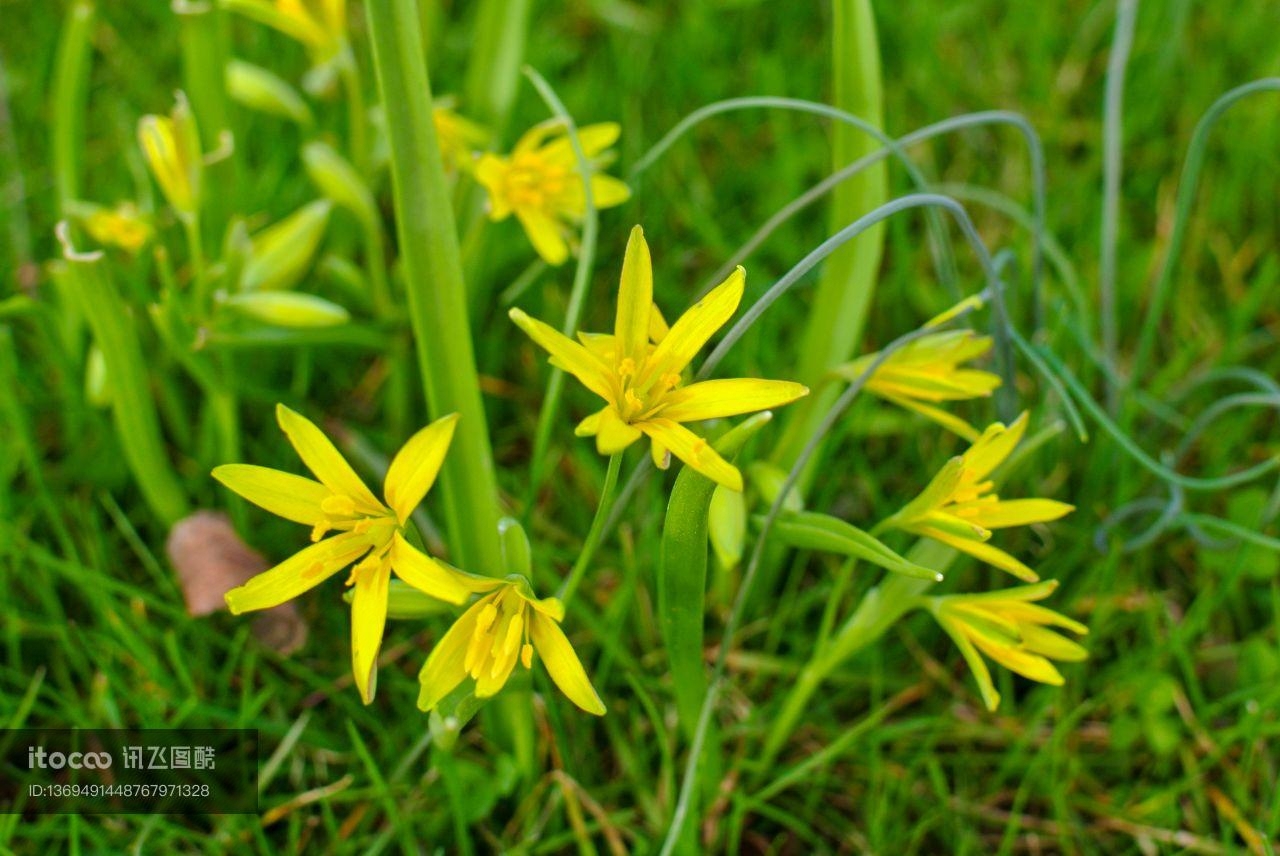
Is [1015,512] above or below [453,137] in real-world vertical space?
below

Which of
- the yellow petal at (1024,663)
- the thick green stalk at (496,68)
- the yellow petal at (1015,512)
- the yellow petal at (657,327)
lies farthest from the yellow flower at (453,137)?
the yellow petal at (1024,663)

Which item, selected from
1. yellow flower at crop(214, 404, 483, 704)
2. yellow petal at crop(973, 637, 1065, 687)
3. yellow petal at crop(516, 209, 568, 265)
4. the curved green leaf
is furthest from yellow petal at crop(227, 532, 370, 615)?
yellow petal at crop(973, 637, 1065, 687)

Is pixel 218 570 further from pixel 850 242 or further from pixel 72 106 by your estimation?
pixel 850 242

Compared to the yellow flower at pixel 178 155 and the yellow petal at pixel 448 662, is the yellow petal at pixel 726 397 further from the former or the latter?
the yellow flower at pixel 178 155

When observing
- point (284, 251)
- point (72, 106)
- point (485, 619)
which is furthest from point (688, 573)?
point (72, 106)

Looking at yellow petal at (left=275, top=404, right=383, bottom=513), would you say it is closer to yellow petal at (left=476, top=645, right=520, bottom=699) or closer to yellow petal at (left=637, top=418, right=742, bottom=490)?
yellow petal at (left=476, top=645, right=520, bottom=699)

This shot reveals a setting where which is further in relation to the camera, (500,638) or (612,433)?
(500,638)
